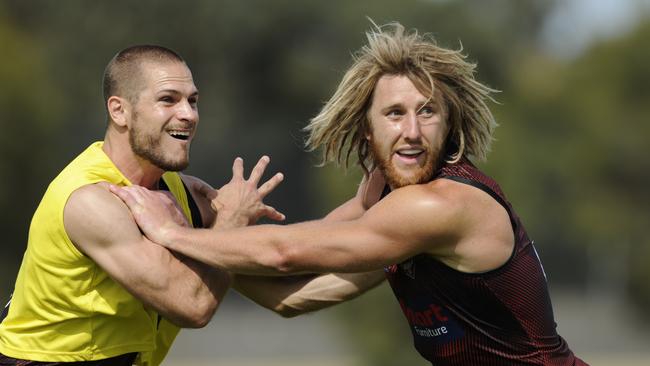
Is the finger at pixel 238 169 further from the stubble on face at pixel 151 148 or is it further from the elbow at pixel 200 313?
the elbow at pixel 200 313

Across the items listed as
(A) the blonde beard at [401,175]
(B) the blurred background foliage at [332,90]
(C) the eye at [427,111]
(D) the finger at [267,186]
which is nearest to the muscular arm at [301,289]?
(D) the finger at [267,186]

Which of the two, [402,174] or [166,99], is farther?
[166,99]

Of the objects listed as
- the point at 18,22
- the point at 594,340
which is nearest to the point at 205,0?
the point at 18,22

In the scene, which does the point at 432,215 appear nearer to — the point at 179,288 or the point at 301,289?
the point at 179,288

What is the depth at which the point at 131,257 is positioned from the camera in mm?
6164

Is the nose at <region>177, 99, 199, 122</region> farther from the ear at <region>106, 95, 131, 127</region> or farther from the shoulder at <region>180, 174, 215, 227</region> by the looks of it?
the shoulder at <region>180, 174, 215, 227</region>

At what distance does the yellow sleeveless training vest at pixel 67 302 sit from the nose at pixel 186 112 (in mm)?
490

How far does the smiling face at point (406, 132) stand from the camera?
643 cm

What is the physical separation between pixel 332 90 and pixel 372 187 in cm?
3655

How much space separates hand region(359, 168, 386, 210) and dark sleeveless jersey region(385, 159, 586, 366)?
79 cm

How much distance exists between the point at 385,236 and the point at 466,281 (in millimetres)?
512

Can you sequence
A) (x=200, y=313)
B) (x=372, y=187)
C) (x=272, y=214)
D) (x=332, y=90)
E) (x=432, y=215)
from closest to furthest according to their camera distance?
(x=432, y=215)
(x=200, y=313)
(x=272, y=214)
(x=372, y=187)
(x=332, y=90)

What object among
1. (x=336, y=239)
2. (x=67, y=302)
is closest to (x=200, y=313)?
(x=67, y=302)

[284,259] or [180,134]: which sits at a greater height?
[180,134]
